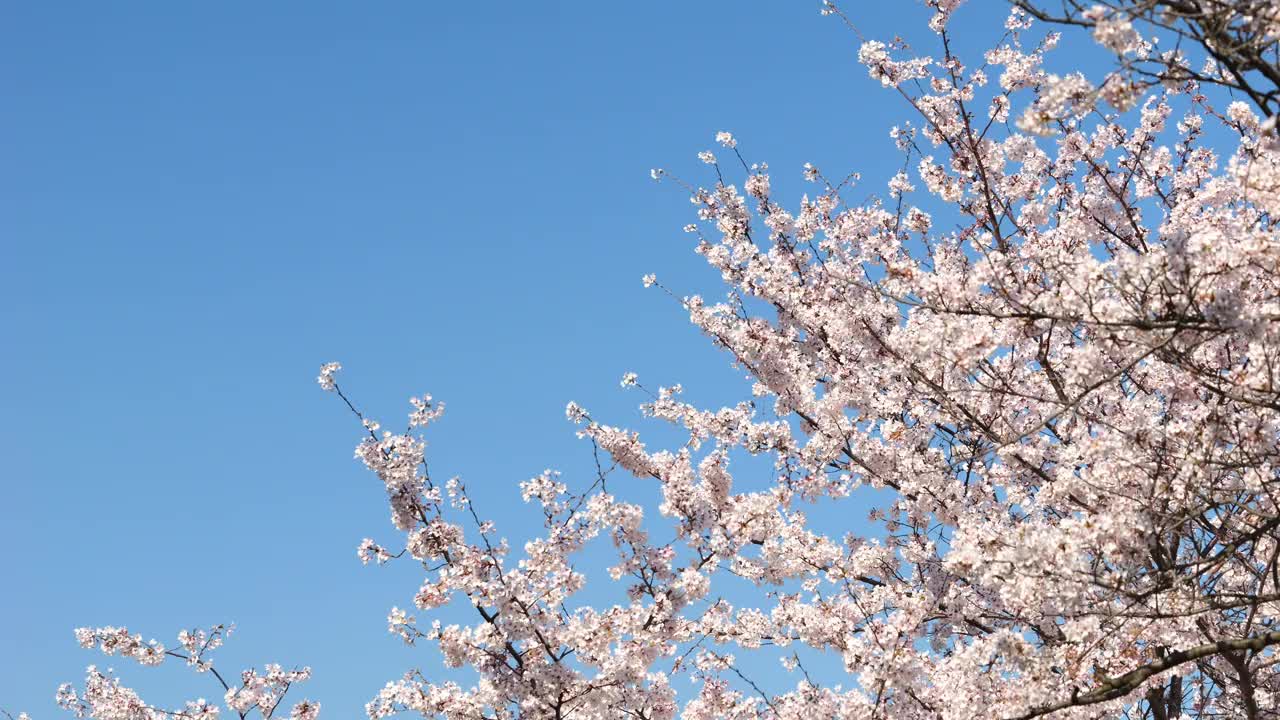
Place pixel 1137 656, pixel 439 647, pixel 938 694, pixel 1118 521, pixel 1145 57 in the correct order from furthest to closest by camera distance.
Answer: pixel 938 694, pixel 439 647, pixel 1137 656, pixel 1118 521, pixel 1145 57

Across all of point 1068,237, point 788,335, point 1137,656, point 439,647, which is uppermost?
point 788,335

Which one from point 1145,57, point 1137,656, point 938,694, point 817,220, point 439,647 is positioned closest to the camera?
point 1145,57

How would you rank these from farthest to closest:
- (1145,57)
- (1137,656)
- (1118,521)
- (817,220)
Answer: (817,220), (1137,656), (1118,521), (1145,57)

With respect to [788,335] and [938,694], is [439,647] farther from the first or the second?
[788,335]

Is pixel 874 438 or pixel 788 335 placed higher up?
pixel 788 335

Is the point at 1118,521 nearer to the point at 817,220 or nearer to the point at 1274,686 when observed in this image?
the point at 1274,686

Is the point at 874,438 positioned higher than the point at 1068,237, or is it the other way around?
the point at 1068,237

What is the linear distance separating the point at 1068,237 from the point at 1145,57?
17.1 ft

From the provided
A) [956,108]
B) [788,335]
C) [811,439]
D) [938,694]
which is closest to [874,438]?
[811,439]

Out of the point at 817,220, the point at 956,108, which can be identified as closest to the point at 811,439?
the point at 817,220

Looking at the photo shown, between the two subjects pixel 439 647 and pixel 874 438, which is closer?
pixel 439 647

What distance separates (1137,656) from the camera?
806 cm

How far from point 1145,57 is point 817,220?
750 centimetres

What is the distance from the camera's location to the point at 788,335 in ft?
41.2
